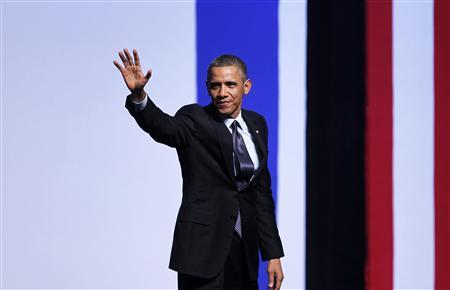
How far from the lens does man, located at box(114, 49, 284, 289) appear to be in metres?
1.84

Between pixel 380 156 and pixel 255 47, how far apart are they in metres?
0.75

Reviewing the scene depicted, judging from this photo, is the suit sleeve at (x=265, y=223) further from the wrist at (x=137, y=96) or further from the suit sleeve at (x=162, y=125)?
the wrist at (x=137, y=96)

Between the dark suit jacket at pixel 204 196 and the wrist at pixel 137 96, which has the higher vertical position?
the wrist at pixel 137 96

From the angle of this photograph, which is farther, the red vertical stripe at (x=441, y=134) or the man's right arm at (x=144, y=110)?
the red vertical stripe at (x=441, y=134)

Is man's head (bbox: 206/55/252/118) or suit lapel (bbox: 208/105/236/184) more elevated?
man's head (bbox: 206/55/252/118)

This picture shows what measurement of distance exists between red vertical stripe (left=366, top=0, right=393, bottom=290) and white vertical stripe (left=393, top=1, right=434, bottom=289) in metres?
0.03

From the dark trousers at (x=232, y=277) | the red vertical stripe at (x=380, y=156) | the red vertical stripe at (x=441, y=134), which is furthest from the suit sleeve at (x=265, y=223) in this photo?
the red vertical stripe at (x=441, y=134)

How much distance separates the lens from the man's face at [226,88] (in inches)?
74.0

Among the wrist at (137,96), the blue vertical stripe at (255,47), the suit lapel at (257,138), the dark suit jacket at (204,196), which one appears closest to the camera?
the wrist at (137,96)

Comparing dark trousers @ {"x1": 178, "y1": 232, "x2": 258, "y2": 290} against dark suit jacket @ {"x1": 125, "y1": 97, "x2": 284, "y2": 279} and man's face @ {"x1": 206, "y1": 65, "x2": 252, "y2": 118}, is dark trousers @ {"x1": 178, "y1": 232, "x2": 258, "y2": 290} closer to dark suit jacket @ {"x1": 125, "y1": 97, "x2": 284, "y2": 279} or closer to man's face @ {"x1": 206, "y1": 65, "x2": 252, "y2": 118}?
dark suit jacket @ {"x1": 125, "y1": 97, "x2": 284, "y2": 279}

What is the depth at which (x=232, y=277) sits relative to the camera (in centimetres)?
192

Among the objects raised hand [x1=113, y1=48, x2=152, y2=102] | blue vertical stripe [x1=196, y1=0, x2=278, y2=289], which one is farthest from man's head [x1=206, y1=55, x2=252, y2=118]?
blue vertical stripe [x1=196, y1=0, x2=278, y2=289]

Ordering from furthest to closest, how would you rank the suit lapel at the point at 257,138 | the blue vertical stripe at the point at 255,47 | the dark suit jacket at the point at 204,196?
1. the blue vertical stripe at the point at 255,47
2. the suit lapel at the point at 257,138
3. the dark suit jacket at the point at 204,196

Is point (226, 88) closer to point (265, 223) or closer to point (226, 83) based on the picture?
point (226, 83)
